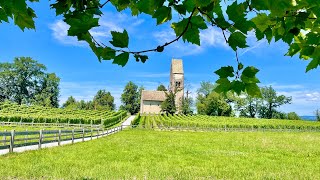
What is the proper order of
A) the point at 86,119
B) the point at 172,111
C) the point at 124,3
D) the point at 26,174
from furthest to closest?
the point at 172,111
the point at 86,119
the point at 26,174
the point at 124,3

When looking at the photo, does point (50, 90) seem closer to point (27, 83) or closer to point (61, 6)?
point (27, 83)

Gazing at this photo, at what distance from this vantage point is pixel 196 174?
967cm

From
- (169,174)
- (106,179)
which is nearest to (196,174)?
(169,174)

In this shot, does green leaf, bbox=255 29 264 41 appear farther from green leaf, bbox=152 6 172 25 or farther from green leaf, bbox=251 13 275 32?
green leaf, bbox=152 6 172 25

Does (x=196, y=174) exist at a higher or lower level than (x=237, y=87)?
lower

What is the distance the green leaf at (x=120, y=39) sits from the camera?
163 centimetres

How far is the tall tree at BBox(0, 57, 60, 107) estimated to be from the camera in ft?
401

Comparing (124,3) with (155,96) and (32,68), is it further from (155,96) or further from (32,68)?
(32,68)

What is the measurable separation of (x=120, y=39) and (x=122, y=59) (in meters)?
0.15

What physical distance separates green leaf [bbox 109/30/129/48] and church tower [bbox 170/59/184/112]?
112345 millimetres

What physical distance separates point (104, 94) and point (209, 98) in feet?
201

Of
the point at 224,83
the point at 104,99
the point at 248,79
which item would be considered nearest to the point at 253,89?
the point at 248,79

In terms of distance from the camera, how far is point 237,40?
73.1 inches

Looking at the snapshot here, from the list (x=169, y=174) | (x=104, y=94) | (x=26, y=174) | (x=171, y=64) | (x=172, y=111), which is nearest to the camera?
(x=26, y=174)
